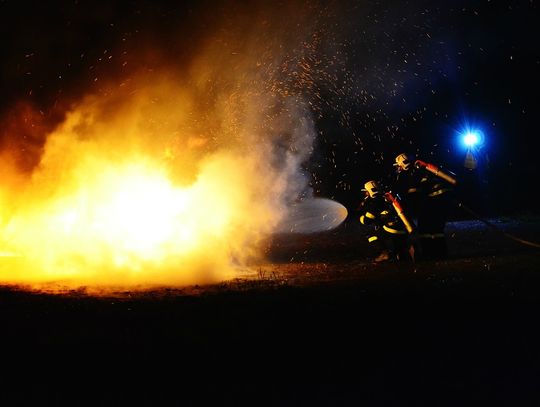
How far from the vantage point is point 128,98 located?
12672 millimetres

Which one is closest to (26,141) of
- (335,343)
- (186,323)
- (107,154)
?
(107,154)

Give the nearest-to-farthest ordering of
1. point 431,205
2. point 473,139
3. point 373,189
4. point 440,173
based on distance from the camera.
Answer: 1. point 440,173
2. point 431,205
3. point 373,189
4. point 473,139

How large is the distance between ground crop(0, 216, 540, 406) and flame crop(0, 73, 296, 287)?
1.91 meters

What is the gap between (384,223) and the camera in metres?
9.79

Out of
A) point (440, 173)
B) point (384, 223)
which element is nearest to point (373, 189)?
point (384, 223)

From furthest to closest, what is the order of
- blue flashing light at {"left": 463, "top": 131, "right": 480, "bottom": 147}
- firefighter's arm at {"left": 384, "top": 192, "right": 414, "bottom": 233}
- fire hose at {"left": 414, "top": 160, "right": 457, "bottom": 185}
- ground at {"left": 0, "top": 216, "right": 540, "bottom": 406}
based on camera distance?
blue flashing light at {"left": 463, "top": 131, "right": 480, "bottom": 147}
firefighter's arm at {"left": 384, "top": 192, "right": 414, "bottom": 233}
fire hose at {"left": 414, "top": 160, "right": 457, "bottom": 185}
ground at {"left": 0, "top": 216, "right": 540, "bottom": 406}

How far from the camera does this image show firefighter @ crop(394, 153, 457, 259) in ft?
31.5

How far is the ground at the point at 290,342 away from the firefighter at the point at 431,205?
5.46ft

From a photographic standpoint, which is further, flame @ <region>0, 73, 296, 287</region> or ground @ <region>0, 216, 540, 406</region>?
flame @ <region>0, 73, 296, 287</region>

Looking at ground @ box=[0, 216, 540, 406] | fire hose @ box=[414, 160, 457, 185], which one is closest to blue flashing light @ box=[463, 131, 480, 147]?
fire hose @ box=[414, 160, 457, 185]

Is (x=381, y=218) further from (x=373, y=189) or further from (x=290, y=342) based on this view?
(x=290, y=342)

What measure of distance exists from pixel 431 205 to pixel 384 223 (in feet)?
2.87

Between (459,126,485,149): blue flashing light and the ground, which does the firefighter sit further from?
(459,126,485,149): blue flashing light

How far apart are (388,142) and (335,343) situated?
2428 cm
